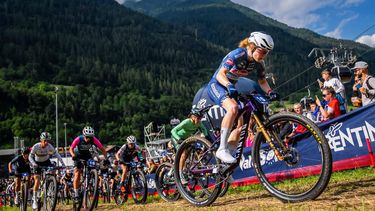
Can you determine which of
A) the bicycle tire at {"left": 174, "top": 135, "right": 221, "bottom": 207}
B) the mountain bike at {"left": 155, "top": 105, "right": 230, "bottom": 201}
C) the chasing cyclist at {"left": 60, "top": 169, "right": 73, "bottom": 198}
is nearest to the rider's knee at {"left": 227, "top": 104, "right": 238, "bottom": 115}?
the bicycle tire at {"left": 174, "top": 135, "right": 221, "bottom": 207}

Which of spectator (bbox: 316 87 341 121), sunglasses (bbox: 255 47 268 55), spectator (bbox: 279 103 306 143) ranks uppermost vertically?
sunglasses (bbox: 255 47 268 55)

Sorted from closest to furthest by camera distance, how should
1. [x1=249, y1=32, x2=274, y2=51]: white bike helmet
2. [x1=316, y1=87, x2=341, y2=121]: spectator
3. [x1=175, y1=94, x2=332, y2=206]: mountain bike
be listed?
[x1=175, y1=94, x2=332, y2=206]: mountain bike
[x1=249, y1=32, x2=274, y2=51]: white bike helmet
[x1=316, y1=87, x2=341, y2=121]: spectator

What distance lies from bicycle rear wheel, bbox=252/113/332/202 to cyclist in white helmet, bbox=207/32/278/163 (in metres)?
0.48

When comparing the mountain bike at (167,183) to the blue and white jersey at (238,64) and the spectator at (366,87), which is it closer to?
the blue and white jersey at (238,64)

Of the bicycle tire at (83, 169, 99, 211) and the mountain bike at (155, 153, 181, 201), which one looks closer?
the mountain bike at (155, 153, 181, 201)

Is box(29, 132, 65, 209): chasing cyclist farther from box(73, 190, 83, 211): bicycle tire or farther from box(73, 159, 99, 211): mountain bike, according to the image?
box(73, 190, 83, 211): bicycle tire

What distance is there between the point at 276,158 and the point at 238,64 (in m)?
1.64

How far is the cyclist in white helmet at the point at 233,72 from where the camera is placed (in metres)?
6.12

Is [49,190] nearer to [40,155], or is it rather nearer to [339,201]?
[40,155]

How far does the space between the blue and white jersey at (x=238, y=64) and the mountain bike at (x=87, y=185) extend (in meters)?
5.44

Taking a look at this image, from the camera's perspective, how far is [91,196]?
10.3m

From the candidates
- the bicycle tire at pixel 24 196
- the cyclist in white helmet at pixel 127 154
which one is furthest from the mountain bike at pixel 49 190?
the cyclist in white helmet at pixel 127 154

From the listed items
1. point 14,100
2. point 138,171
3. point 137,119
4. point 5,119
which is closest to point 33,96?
point 14,100

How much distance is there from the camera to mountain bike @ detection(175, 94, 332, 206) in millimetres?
5273
